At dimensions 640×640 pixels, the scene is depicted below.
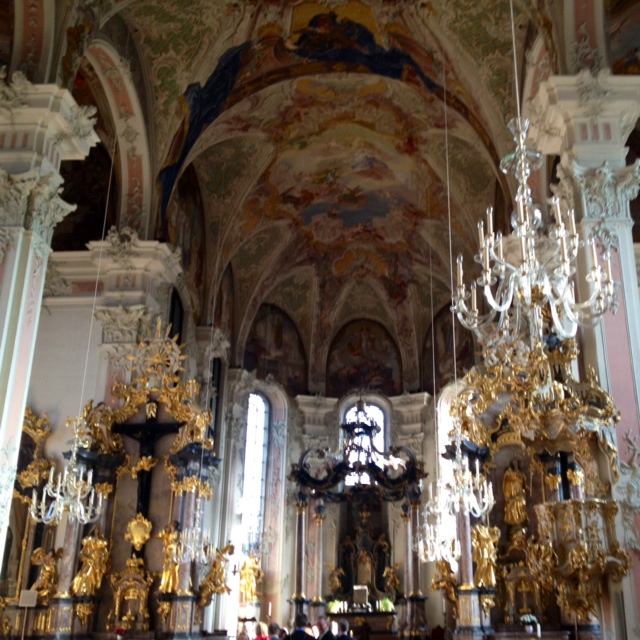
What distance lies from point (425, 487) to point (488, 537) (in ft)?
30.1

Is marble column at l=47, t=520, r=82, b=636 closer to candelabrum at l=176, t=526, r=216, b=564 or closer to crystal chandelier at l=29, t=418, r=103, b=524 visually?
crystal chandelier at l=29, t=418, r=103, b=524

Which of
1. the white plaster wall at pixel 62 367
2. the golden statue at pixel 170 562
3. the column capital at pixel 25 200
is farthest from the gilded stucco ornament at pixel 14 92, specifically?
the golden statue at pixel 170 562

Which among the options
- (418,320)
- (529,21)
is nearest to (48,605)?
(529,21)

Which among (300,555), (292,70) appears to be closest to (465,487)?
(292,70)

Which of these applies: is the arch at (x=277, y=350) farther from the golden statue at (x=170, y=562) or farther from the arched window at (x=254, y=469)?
the golden statue at (x=170, y=562)

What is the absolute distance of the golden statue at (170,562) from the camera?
13.1 metres

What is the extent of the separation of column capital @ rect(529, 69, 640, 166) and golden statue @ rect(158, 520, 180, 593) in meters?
8.41

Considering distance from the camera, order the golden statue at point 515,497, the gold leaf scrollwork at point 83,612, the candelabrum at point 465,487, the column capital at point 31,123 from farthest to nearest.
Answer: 1. the golden statue at point 515,497
2. the gold leaf scrollwork at point 83,612
3. the candelabrum at point 465,487
4. the column capital at point 31,123

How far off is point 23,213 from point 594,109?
6885 millimetres

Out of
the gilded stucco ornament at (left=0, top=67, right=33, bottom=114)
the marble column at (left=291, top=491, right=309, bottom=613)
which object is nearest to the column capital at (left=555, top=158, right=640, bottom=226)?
the gilded stucco ornament at (left=0, top=67, right=33, bottom=114)

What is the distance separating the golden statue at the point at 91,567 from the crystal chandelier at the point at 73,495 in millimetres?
392

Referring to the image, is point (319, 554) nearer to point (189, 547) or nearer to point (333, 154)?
point (189, 547)

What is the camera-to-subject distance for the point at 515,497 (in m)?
13.7

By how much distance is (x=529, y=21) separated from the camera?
13.1 metres
